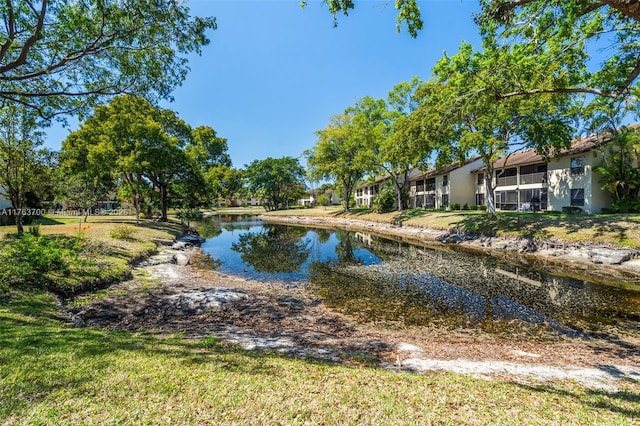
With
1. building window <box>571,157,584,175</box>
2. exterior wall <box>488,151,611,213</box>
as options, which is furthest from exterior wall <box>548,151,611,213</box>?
building window <box>571,157,584,175</box>

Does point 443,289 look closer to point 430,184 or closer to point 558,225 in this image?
point 558,225

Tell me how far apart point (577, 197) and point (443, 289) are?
2457cm

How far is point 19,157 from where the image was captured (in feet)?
42.4

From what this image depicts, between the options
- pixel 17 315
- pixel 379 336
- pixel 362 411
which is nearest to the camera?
pixel 362 411

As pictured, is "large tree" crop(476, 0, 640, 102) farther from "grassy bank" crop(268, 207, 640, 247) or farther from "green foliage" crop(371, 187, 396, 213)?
"green foliage" crop(371, 187, 396, 213)

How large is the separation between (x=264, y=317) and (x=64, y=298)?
5604mm

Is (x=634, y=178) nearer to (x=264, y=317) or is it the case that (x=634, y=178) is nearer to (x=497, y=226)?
(x=497, y=226)

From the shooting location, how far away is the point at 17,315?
5586mm

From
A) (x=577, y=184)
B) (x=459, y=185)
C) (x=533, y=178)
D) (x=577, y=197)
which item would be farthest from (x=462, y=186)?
(x=577, y=197)

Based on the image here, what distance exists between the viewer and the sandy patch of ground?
5.12m

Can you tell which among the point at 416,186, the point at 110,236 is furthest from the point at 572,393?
the point at 416,186

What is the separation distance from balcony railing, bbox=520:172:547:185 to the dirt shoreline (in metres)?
28.3

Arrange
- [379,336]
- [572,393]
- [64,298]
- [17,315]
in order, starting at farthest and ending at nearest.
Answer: [64,298], [379,336], [17,315], [572,393]

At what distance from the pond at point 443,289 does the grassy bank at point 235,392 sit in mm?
4262
